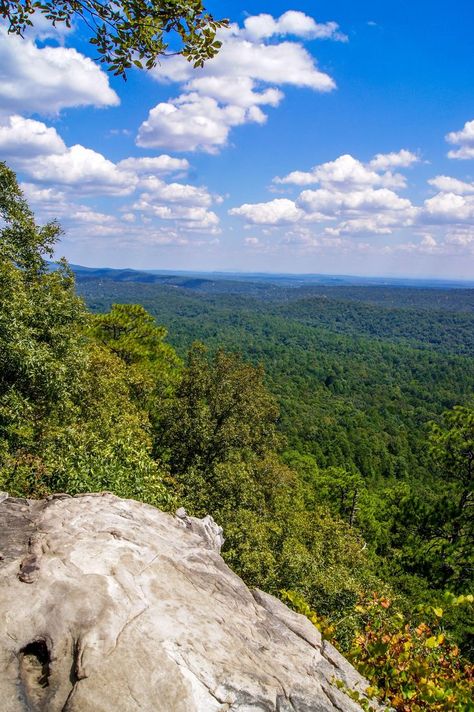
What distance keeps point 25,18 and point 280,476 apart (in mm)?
23891

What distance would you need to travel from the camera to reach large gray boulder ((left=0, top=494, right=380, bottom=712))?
5.22 meters

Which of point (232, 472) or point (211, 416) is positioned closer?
point (232, 472)

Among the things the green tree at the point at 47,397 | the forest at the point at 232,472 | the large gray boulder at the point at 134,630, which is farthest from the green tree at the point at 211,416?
the large gray boulder at the point at 134,630

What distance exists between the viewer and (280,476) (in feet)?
86.2

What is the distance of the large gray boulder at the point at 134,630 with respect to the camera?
17.1 ft

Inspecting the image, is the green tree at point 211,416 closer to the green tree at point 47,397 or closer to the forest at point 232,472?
the forest at point 232,472

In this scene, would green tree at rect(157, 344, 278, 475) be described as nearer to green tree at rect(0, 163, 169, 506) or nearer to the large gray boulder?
green tree at rect(0, 163, 169, 506)

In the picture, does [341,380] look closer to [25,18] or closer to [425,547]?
[425,547]

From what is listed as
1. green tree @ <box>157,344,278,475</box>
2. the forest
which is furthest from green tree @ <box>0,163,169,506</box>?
green tree @ <box>157,344,278,475</box>

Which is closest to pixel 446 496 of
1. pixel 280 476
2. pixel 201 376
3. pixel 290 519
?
pixel 290 519

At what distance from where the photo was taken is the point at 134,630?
5.83 meters

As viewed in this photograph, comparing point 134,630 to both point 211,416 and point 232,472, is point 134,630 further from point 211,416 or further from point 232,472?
point 211,416

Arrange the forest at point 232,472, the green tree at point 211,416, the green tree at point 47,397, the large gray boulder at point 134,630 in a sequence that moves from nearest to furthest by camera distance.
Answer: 1. the large gray boulder at point 134,630
2. the forest at point 232,472
3. the green tree at point 47,397
4. the green tree at point 211,416

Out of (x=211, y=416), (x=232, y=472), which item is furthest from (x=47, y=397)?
(x=211, y=416)
